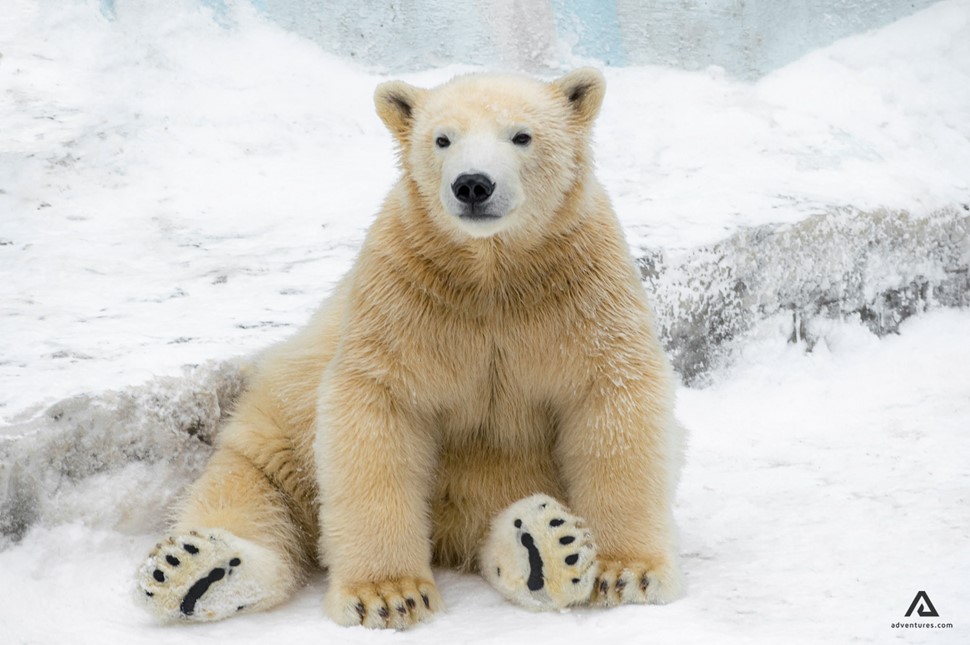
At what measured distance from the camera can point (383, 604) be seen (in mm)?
3004

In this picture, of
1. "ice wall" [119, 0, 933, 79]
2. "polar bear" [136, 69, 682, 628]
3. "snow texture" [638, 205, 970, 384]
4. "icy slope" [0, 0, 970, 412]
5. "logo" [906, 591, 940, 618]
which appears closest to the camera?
"logo" [906, 591, 940, 618]

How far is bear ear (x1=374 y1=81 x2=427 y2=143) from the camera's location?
11.0ft

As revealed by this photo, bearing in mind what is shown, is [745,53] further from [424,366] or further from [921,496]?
[424,366]

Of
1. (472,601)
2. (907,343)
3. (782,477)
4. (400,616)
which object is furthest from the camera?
(907,343)

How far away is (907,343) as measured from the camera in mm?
5727

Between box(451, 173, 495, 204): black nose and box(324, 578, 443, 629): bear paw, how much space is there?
3.64 ft

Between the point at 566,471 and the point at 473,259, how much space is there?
2.33ft

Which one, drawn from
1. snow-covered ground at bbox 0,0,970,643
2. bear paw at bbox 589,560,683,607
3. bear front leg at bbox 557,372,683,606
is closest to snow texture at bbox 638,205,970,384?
snow-covered ground at bbox 0,0,970,643

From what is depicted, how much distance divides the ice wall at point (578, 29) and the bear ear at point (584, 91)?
4.63 meters

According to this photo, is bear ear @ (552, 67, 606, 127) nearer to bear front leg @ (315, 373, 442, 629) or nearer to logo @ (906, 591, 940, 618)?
bear front leg @ (315, 373, 442, 629)

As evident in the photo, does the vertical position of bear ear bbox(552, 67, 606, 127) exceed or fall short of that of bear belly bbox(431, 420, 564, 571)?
it exceeds it

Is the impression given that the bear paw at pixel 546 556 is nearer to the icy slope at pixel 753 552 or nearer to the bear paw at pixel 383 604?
the icy slope at pixel 753 552

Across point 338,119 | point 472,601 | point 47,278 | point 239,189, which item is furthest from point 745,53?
point 472,601

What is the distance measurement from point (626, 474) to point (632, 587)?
1.06ft
